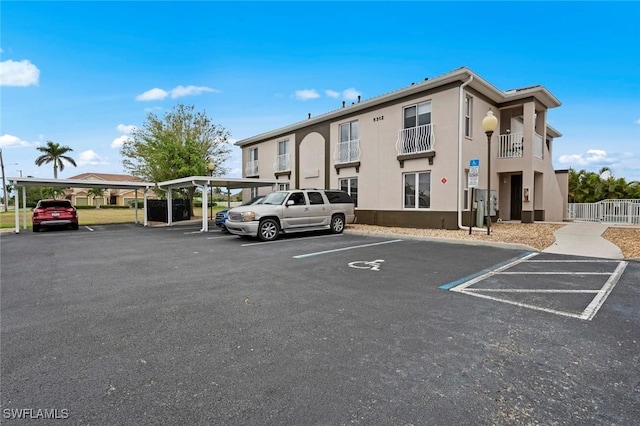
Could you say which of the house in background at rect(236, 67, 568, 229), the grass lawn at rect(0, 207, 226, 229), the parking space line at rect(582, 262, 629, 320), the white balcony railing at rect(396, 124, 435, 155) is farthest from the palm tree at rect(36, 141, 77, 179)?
the parking space line at rect(582, 262, 629, 320)

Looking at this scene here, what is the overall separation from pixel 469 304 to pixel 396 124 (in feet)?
39.7

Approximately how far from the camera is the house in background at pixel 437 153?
43.9 feet

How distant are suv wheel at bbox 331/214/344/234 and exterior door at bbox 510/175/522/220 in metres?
10.00

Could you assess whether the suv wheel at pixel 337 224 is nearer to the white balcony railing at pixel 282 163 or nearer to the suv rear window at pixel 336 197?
the suv rear window at pixel 336 197

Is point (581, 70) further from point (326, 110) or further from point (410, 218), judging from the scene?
point (326, 110)

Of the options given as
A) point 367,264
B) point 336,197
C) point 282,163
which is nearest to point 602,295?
point 367,264

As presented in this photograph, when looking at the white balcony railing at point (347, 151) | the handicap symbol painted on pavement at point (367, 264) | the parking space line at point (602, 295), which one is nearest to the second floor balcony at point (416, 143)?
the white balcony railing at point (347, 151)

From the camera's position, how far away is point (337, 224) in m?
13.5

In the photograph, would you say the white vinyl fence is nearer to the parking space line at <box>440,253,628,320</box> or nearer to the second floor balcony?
the second floor balcony

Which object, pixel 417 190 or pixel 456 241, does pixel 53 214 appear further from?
pixel 456 241

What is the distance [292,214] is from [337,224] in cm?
233

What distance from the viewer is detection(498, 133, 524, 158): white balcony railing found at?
15.4m

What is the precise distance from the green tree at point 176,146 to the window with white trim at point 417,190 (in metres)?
14.8

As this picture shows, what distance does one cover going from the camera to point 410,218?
14617 millimetres
